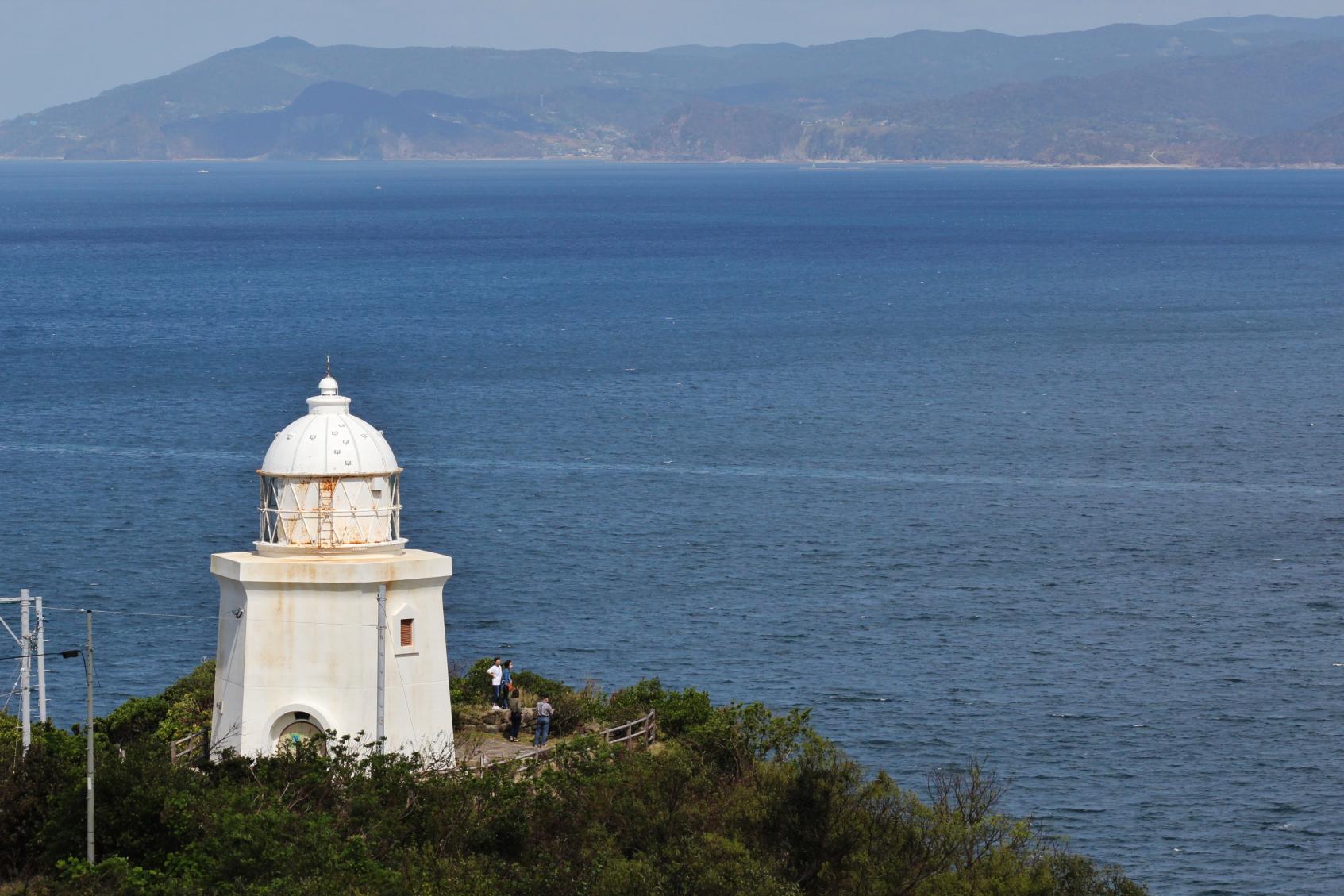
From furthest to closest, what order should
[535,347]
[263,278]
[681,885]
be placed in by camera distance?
1. [263,278]
2. [535,347]
3. [681,885]

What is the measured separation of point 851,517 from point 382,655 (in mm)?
47628

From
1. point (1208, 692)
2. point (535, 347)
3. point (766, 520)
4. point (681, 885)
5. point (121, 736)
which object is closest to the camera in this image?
point (681, 885)

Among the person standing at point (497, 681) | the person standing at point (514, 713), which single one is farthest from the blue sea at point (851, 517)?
the person standing at point (497, 681)

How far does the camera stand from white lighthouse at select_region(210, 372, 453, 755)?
2741 centimetres

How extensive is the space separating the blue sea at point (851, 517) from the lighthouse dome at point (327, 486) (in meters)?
19.6

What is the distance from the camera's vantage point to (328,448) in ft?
90.5

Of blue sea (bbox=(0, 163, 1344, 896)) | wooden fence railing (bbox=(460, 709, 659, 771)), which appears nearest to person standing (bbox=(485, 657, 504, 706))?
wooden fence railing (bbox=(460, 709, 659, 771))

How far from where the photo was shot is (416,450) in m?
86.9

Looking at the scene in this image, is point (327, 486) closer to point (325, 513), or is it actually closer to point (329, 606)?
point (325, 513)

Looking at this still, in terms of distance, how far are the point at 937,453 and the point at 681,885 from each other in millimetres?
62766

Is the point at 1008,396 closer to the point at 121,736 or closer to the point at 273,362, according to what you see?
the point at 273,362

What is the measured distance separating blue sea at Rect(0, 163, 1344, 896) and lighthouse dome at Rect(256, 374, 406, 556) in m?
19.6

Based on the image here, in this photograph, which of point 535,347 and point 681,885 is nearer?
point 681,885

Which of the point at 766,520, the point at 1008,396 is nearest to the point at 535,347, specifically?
the point at 1008,396
